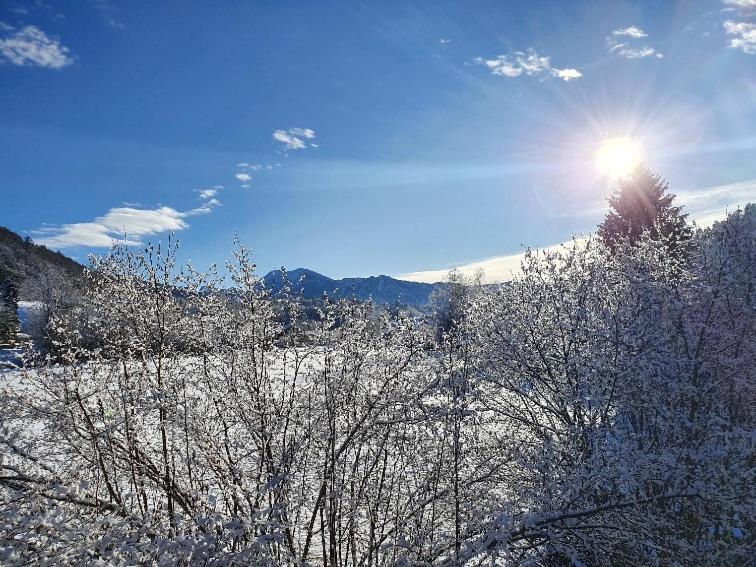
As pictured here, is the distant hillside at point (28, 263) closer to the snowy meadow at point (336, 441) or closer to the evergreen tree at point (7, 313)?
the evergreen tree at point (7, 313)

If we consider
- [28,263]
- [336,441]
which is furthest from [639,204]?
[28,263]

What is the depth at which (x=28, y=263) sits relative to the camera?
86625mm

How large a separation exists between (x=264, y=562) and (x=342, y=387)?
192 cm

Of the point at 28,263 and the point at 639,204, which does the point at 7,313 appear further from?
the point at 28,263

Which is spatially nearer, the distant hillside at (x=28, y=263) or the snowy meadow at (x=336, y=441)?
the snowy meadow at (x=336, y=441)

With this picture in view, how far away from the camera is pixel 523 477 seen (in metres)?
6.62

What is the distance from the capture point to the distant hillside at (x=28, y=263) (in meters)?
60.6

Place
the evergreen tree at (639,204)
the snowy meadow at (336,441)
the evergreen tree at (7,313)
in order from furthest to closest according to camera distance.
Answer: the evergreen tree at (7,313), the evergreen tree at (639,204), the snowy meadow at (336,441)

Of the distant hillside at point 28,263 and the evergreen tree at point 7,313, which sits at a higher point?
the distant hillside at point 28,263

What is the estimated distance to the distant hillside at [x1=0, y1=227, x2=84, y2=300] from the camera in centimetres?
6057

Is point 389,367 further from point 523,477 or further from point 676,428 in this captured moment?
point 676,428

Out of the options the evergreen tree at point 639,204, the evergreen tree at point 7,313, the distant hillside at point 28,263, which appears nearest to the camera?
the evergreen tree at point 639,204

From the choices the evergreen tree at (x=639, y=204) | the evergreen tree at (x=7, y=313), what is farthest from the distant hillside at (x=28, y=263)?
the evergreen tree at (x=639, y=204)

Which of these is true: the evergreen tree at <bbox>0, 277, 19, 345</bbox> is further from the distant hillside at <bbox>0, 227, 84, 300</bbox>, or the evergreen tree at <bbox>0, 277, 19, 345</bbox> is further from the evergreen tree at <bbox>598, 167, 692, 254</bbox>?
the evergreen tree at <bbox>598, 167, 692, 254</bbox>
